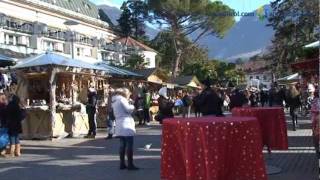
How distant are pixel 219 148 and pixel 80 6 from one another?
2643 inches

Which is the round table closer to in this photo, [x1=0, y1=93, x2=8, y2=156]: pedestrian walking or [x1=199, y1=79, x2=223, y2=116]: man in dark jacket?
[x1=199, y1=79, x2=223, y2=116]: man in dark jacket

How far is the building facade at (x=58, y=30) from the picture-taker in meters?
49.3

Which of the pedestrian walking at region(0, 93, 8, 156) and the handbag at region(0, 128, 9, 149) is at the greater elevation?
the pedestrian walking at region(0, 93, 8, 156)

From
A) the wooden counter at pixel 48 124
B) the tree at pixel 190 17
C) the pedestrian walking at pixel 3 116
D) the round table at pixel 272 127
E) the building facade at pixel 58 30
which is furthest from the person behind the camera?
the tree at pixel 190 17

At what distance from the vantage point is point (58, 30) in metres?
59.5

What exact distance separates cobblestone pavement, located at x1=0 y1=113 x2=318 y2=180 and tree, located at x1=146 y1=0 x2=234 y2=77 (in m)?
51.8

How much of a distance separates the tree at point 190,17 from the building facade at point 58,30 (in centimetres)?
573

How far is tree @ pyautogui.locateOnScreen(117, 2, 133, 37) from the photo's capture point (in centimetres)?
8191

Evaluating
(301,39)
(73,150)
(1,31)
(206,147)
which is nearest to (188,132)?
(206,147)

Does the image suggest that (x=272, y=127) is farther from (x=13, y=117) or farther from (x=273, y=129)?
(x=13, y=117)

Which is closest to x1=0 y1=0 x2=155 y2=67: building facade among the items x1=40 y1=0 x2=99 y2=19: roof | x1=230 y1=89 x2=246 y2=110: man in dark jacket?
x1=40 y1=0 x2=99 y2=19: roof

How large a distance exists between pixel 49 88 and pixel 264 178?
1331 cm

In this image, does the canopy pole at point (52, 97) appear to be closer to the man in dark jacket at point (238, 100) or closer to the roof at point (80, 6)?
the man in dark jacket at point (238, 100)

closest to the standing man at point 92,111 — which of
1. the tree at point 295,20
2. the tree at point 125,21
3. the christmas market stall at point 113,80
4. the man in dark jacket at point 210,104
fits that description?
the christmas market stall at point 113,80
